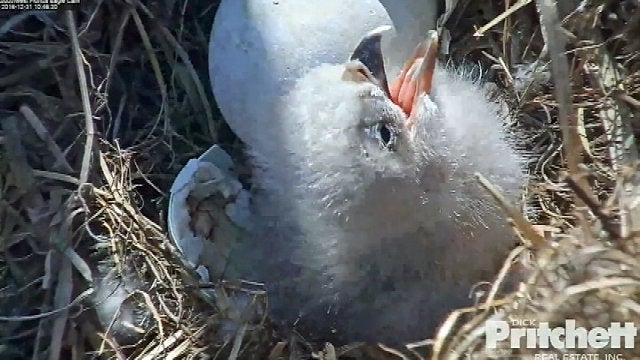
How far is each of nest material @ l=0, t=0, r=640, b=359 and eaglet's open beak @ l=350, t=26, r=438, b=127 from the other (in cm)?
20

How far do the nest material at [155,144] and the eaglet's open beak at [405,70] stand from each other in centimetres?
20

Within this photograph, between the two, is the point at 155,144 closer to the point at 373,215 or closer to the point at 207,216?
the point at 207,216

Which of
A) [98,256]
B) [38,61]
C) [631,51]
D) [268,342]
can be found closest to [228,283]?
[268,342]

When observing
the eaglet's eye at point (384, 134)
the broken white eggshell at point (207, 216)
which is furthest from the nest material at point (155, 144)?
the eaglet's eye at point (384, 134)

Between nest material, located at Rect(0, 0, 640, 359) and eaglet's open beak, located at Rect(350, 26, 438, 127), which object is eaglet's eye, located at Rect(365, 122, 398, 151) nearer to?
eaglet's open beak, located at Rect(350, 26, 438, 127)

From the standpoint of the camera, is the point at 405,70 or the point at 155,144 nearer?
the point at 405,70

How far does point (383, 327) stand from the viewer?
1073mm

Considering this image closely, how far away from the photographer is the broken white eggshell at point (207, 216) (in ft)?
3.86

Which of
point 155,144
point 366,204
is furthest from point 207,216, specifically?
point 366,204

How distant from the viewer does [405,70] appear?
113 cm

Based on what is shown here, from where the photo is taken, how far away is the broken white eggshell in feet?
3.86

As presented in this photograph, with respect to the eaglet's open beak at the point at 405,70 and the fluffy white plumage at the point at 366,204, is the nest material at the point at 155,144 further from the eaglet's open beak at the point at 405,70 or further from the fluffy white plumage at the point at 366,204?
the eaglet's open beak at the point at 405,70

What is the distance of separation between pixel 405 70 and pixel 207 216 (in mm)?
349

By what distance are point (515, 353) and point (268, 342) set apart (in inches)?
13.8
